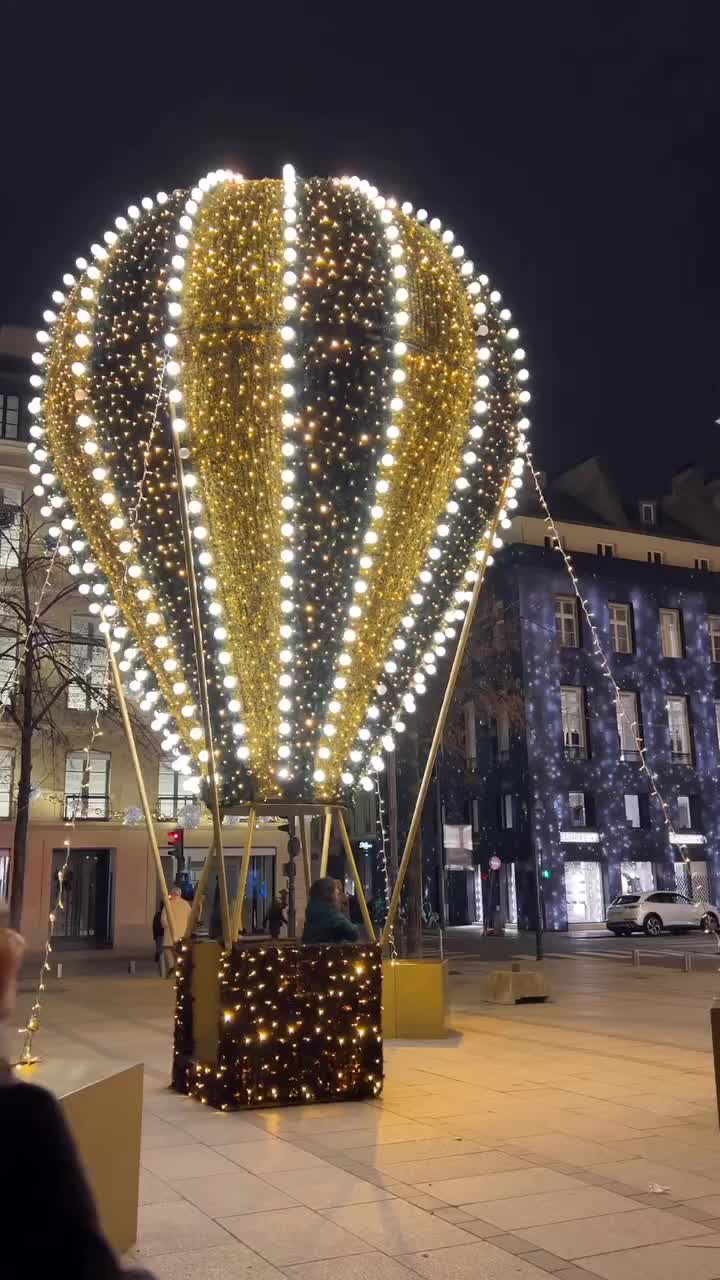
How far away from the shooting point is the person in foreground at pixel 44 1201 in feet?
5.53

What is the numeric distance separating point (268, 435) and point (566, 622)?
35890 mm

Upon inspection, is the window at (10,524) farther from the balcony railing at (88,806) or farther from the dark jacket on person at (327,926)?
the dark jacket on person at (327,926)

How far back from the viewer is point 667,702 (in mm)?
45000

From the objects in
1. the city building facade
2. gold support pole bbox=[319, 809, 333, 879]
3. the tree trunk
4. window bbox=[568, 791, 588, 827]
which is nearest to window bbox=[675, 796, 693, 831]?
the city building facade

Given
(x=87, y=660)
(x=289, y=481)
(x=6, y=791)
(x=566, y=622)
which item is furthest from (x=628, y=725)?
(x=289, y=481)

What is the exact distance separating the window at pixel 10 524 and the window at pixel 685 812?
1074 inches

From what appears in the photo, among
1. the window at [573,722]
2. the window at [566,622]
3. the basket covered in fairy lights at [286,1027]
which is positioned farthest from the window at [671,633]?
the basket covered in fairy lights at [286,1027]

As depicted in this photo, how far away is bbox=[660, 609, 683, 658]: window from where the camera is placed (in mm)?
45594

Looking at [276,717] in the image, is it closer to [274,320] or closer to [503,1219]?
[274,320]

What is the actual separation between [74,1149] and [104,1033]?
11.8m

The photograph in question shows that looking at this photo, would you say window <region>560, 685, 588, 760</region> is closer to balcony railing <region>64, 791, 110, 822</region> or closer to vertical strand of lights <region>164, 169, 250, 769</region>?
balcony railing <region>64, 791, 110, 822</region>

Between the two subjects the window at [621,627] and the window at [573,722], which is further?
the window at [621,627]

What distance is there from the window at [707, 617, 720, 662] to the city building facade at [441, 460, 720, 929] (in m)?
0.06

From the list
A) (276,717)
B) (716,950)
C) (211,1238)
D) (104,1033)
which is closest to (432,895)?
(716,950)
